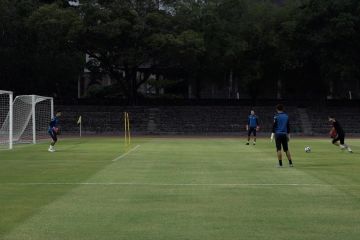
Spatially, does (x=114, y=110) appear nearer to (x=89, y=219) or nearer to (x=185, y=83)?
(x=185, y=83)

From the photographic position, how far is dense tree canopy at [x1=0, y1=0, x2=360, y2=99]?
5734 cm

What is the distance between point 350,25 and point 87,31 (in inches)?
979

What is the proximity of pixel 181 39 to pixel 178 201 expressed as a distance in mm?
45191

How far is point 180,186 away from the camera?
14.9 meters

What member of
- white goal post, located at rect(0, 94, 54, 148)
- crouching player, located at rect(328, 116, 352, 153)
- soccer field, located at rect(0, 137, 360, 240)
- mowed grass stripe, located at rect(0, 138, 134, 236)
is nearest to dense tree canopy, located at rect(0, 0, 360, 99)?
white goal post, located at rect(0, 94, 54, 148)

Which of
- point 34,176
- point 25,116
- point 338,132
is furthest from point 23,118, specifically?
point 34,176

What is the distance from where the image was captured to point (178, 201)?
1237 centimetres

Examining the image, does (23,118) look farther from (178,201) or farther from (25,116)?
(178,201)

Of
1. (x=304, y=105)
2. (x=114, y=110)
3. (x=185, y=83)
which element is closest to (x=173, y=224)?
(x=114, y=110)

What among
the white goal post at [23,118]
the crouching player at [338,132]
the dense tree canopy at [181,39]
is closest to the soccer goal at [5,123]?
the white goal post at [23,118]

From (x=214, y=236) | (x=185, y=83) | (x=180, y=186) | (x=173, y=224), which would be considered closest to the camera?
(x=214, y=236)

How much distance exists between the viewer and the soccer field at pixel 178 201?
30.4ft

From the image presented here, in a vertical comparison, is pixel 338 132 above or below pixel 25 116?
below

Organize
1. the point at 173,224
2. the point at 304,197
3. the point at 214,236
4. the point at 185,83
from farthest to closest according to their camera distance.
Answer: the point at 185,83 < the point at 304,197 < the point at 173,224 < the point at 214,236
